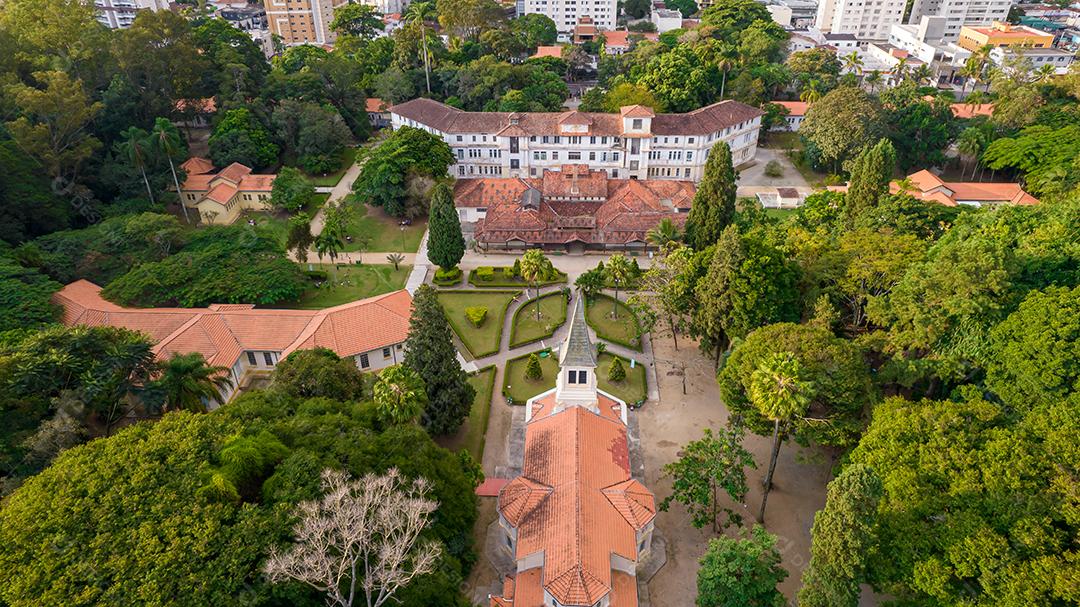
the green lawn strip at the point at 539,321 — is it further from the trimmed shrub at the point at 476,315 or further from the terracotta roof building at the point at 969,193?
the terracotta roof building at the point at 969,193

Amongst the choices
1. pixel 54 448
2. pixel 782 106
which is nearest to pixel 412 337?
pixel 54 448

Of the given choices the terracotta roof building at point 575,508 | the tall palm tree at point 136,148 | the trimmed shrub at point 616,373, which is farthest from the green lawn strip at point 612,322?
the tall palm tree at point 136,148

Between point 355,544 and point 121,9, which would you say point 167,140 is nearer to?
point 355,544

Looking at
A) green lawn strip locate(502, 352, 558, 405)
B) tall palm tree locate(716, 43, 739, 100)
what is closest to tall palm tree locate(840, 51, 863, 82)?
tall palm tree locate(716, 43, 739, 100)

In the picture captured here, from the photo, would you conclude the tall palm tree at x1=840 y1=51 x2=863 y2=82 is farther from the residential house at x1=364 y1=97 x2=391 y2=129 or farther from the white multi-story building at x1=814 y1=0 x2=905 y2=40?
the residential house at x1=364 y1=97 x2=391 y2=129

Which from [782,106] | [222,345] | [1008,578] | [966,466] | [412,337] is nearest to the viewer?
[1008,578]

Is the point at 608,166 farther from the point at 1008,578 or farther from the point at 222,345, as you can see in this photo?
the point at 1008,578
